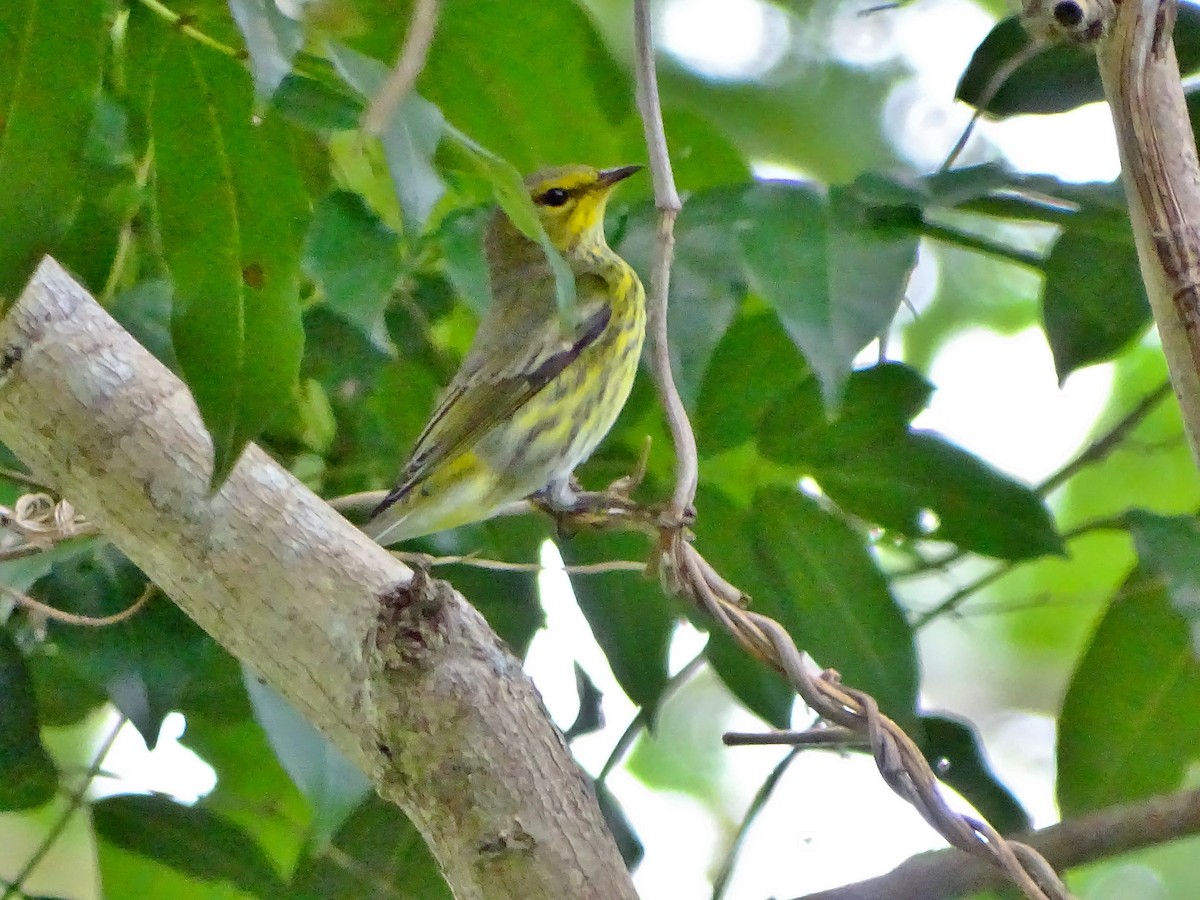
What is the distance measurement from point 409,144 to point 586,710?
2.68 feet

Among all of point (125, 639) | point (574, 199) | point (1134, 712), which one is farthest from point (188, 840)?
point (574, 199)

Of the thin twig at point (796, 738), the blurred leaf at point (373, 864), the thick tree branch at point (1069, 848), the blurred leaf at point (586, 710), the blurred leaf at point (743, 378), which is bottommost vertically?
the thick tree branch at point (1069, 848)

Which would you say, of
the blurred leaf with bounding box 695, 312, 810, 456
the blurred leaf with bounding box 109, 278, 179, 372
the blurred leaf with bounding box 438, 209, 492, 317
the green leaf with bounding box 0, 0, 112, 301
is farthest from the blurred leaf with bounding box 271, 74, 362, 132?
the blurred leaf with bounding box 695, 312, 810, 456

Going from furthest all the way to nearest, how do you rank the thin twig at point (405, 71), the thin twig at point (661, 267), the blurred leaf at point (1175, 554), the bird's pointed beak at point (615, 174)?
the bird's pointed beak at point (615, 174), the blurred leaf at point (1175, 554), the thin twig at point (661, 267), the thin twig at point (405, 71)

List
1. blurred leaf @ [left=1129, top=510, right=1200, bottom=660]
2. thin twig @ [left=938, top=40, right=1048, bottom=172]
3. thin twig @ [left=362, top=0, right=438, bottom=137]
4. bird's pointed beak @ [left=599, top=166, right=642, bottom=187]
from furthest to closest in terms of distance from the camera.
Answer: bird's pointed beak @ [left=599, top=166, right=642, bottom=187] → thin twig @ [left=938, top=40, right=1048, bottom=172] → blurred leaf @ [left=1129, top=510, right=1200, bottom=660] → thin twig @ [left=362, top=0, right=438, bottom=137]

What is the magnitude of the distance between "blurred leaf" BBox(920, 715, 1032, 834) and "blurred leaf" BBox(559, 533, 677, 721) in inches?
10.6

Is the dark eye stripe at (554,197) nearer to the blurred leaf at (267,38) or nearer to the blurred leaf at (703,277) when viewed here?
the blurred leaf at (703,277)

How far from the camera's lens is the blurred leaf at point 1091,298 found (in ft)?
3.96

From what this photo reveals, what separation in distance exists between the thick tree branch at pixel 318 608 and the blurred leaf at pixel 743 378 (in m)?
0.37

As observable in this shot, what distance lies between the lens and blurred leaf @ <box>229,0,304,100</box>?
73 centimetres

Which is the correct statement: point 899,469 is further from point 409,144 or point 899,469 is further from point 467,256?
point 409,144

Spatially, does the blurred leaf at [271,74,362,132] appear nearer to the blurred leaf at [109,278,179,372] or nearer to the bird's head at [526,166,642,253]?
the blurred leaf at [109,278,179,372]

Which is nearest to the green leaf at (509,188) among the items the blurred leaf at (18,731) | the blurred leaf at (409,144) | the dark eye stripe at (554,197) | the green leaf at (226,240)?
the blurred leaf at (409,144)

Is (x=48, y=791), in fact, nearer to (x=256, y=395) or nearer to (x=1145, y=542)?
(x=256, y=395)
